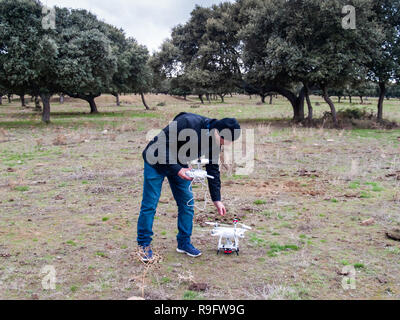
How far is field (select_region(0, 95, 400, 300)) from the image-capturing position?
3977 millimetres

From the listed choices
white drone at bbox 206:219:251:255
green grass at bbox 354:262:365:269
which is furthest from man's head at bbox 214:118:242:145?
green grass at bbox 354:262:365:269

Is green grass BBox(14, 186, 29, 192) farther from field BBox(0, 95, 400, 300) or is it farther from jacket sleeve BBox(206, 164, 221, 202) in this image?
jacket sleeve BBox(206, 164, 221, 202)

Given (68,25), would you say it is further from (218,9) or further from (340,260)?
(340,260)

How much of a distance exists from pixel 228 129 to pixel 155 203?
1.26 m

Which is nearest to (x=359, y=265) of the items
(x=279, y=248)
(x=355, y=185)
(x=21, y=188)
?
(x=279, y=248)

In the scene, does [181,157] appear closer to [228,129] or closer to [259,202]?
[228,129]

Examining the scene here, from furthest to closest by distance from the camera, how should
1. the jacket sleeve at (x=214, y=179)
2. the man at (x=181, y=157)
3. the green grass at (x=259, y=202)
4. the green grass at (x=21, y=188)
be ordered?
the green grass at (x=21, y=188) < the green grass at (x=259, y=202) < the jacket sleeve at (x=214, y=179) < the man at (x=181, y=157)

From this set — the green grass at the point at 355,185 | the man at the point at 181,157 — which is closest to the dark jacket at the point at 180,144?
the man at the point at 181,157

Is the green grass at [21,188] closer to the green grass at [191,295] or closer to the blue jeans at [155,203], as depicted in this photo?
the blue jeans at [155,203]

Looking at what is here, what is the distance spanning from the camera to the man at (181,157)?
419 centimetres

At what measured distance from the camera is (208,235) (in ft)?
18.1

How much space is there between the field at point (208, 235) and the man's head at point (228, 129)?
1.56 metres

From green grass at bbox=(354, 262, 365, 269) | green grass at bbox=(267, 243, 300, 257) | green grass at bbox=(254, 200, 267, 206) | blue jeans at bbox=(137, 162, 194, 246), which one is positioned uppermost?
blue jeans at bbox=(137, 162, 194, 246)

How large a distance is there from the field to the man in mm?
515
